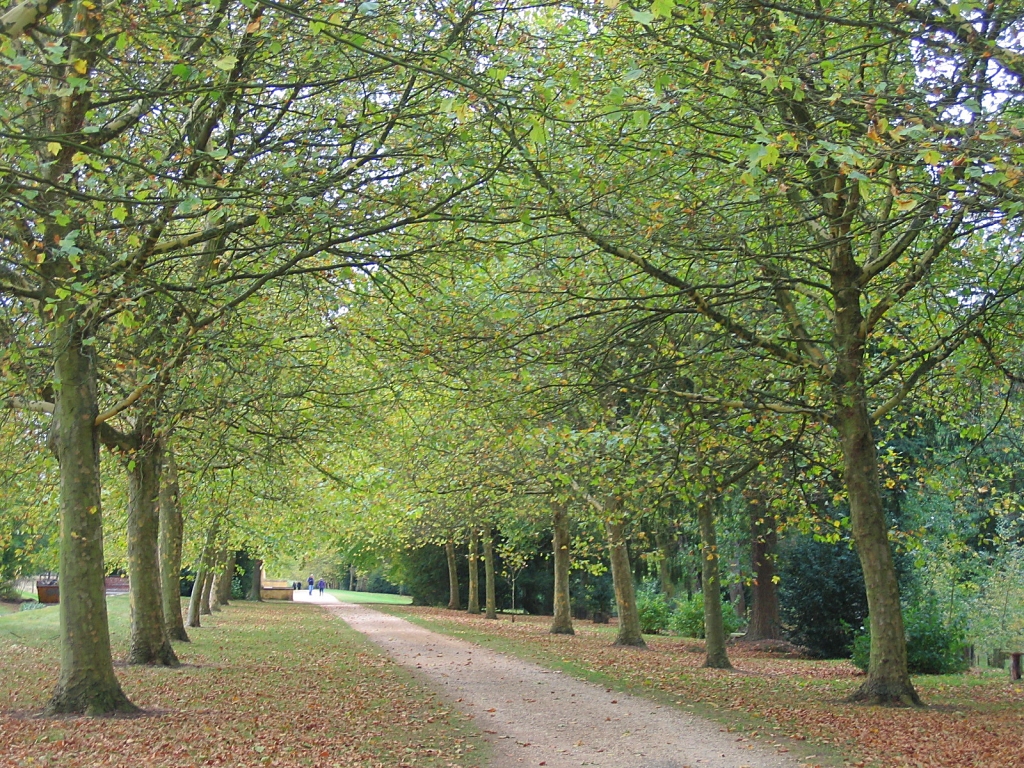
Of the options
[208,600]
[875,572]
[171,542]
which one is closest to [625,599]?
[171,542]

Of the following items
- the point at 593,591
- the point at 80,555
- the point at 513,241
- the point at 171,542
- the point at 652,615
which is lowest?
the point at 593,591

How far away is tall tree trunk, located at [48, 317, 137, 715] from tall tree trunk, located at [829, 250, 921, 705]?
876 centimetres

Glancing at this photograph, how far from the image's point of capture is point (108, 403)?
43.6 ft

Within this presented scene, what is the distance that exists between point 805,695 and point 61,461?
1026 centimetres

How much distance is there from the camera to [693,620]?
28312 millimetres

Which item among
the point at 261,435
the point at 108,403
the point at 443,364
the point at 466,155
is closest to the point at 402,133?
the point at 466,155

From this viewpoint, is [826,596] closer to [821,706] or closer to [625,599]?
[625,599]

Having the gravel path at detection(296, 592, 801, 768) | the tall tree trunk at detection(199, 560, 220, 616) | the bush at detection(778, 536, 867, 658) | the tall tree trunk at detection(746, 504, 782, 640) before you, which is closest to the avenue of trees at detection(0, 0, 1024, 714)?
the gravel path at detection(296, 592, 801, 768)

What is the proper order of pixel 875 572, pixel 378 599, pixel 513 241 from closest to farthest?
pixel 513 241
pixel 875 572
pixel 378 599

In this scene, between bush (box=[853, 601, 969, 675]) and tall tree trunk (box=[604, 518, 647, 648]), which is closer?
bush (box=[853, 601, 969, 675])

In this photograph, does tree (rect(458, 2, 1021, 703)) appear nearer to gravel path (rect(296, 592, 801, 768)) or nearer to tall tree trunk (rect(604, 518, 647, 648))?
gravel path (rect(296, 592, 801, 768))

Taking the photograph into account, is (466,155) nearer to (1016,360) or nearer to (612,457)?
(612,457)

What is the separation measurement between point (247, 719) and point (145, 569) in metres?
4.89

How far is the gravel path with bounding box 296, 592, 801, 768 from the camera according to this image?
8484 millimetres
